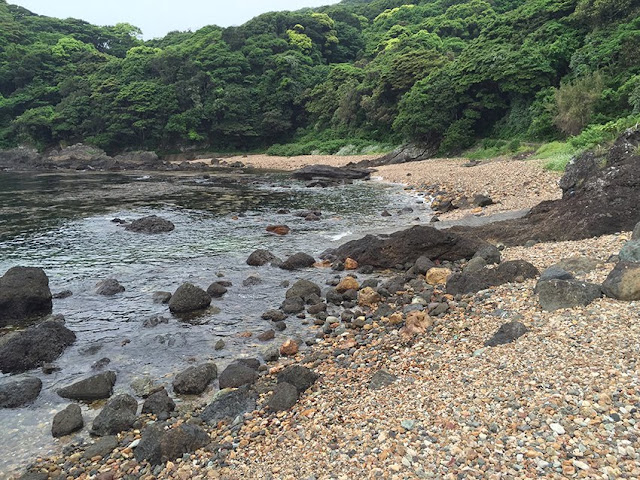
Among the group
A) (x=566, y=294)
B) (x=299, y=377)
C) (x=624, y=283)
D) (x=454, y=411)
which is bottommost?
(x=299, y=377)

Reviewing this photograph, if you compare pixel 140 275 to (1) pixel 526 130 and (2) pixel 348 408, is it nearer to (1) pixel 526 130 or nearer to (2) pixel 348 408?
(2) pixel 348 408

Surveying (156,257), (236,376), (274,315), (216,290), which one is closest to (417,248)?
(274,315)

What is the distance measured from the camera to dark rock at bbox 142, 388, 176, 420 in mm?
7605

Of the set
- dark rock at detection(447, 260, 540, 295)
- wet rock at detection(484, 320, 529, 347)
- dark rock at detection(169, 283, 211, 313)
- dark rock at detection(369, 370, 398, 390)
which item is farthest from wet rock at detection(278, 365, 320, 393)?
dark rock at detection(169, 283, 211, 313)

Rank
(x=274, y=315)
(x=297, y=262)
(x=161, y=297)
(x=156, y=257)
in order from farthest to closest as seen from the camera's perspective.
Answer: (x=156, y=257) < (x=297, y=262) < (x=161, y=297) < (x=274, y=315)

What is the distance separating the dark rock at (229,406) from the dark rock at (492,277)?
5551 mm

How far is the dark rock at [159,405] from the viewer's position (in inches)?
299

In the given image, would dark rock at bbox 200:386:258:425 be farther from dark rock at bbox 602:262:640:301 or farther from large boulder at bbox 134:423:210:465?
dark rock at bbox 602:262:640:301

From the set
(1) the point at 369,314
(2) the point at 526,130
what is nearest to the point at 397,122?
(2) the point at 526,130

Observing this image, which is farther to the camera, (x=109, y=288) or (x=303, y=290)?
(x=109, y=288)

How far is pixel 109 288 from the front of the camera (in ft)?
44.3

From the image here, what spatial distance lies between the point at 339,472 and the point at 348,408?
1.50 metres

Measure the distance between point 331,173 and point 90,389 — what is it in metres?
36.2

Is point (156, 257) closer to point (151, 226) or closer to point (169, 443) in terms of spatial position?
point (151, 226)
